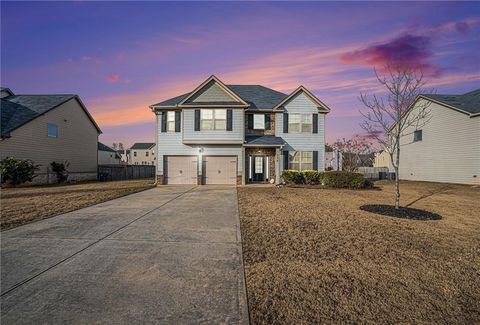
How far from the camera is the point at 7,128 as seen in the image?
61.5ft

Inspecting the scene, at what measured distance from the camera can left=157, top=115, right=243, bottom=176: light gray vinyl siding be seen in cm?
1873

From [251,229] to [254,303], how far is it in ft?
11.2

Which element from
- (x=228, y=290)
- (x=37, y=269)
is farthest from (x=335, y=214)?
(x=37, y=269)

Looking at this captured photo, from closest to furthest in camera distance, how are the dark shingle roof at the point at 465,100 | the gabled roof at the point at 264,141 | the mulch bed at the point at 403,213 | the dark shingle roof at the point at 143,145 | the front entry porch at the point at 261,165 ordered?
the mulch bed at the point at 403,213 < the gabled roof at the point at 264,141 < the front entry porch at the point at 261,165 < the dark shingle roof at the point at 465,100 < the dark shingle roof at the point at 143,145

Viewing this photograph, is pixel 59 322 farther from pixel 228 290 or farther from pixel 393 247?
pixel 393 247

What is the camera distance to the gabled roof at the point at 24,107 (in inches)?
761

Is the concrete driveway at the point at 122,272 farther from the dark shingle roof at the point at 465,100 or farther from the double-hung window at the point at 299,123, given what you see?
the dark shingle roof at the point at 465,100

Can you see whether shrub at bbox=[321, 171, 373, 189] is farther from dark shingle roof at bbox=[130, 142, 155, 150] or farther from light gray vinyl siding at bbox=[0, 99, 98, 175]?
dark shingle roof at bbox=[130, 142, 155, 150]

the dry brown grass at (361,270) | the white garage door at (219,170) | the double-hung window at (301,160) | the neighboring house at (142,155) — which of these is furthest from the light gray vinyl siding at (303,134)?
the neighboring house at (142,155)

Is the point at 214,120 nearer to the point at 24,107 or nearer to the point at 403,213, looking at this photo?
the point at 403,213

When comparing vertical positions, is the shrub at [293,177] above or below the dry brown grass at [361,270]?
above

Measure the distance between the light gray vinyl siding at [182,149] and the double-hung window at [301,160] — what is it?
13.5 feet

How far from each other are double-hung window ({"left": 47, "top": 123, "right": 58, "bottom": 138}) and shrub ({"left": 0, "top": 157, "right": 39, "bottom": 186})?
4.36 m

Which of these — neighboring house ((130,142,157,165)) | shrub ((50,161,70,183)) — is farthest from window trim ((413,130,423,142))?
neighboring house ((130,142,157,165))
